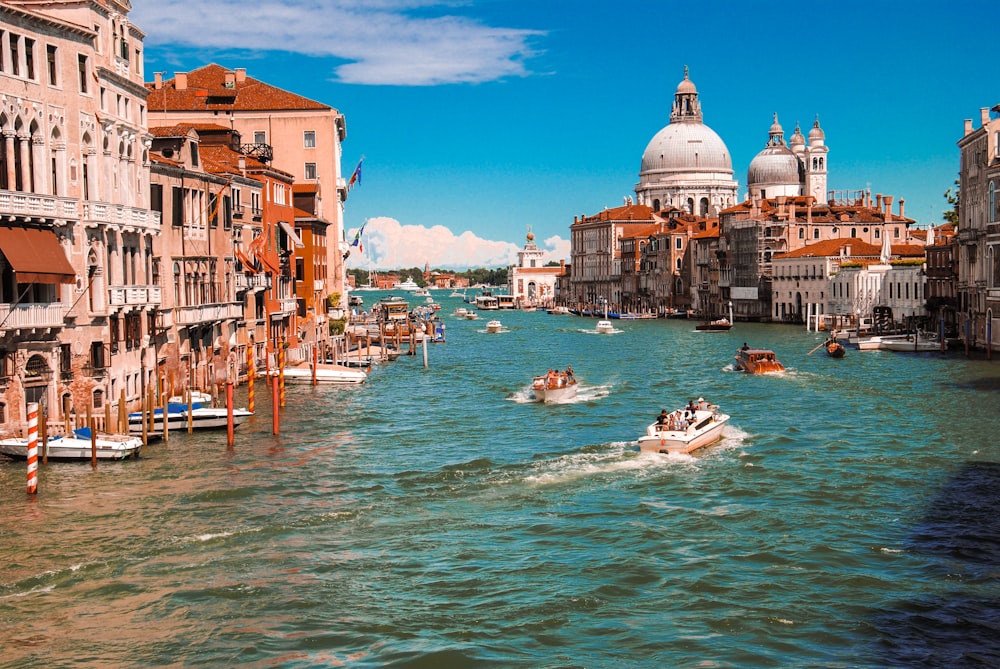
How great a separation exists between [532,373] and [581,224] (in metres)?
101

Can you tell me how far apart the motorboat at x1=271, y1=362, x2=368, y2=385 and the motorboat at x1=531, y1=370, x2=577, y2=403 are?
26.4 feet

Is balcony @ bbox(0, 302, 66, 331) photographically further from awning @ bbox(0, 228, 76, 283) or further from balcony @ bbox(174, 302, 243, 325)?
balcony @ bbox(174, 302, 243, 325)

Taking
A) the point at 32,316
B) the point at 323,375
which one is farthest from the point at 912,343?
the point at 32,316

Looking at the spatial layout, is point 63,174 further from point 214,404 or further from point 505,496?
point 505,496

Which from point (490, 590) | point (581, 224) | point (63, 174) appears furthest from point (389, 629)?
point (581, 224)

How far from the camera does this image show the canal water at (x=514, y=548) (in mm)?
14117

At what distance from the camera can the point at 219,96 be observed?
190ft

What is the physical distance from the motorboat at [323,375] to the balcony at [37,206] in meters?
17.3

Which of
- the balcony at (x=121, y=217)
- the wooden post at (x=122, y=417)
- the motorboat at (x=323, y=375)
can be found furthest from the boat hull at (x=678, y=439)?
the motorboat at (x=323, y=375)

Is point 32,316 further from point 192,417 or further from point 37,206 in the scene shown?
point 192,417

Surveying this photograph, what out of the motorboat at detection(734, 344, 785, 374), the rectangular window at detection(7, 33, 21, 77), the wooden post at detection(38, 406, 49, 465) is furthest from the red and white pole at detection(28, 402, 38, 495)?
the motorboat at detection(734, 344, 785, 374)

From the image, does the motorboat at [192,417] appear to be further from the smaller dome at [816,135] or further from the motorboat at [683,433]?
the smaller dome at [816,135]

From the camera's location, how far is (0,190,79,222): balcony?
23100 millimetres

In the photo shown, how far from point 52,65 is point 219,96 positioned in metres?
33.7
